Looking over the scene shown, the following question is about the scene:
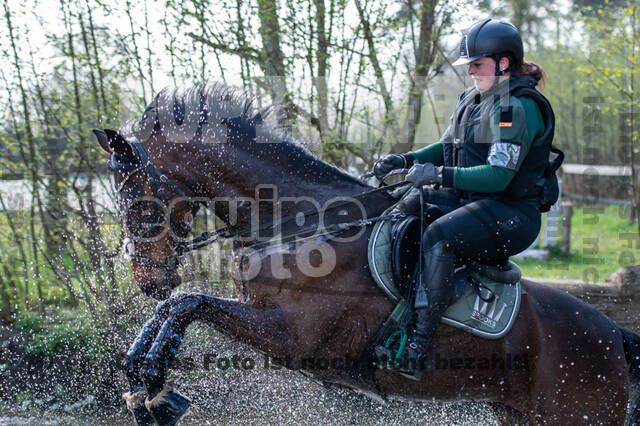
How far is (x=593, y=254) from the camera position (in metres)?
11.3

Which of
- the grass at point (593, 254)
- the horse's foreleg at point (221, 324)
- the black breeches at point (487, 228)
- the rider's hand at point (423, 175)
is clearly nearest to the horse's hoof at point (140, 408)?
the horse's foreleg at point (221, 324)

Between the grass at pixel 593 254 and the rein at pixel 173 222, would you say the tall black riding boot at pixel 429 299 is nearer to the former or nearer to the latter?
the rein at pixel 173 222

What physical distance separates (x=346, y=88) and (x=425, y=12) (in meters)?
1.36

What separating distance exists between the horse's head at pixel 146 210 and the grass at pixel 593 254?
5.08 meters

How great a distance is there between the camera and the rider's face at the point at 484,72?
3170 mm

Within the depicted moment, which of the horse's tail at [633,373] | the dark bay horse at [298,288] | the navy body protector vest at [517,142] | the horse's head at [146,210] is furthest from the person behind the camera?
the horse's tail at [633,373]

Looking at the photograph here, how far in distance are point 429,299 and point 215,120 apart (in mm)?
1658

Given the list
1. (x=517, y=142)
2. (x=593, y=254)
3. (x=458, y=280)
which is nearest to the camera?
(x=517, y=142)

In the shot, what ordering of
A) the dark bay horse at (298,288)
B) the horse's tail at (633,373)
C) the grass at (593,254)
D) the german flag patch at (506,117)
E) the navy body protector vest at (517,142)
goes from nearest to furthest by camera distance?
the german flag patch at (506,117) → the navy body protector vest at (517,142) → the dark bay horse at (298,288) → the horse's tail at (633,373) → the grass at (593,254)

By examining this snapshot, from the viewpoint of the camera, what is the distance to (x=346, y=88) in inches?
277

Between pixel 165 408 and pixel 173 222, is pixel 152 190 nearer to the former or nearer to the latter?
pixel 173 222

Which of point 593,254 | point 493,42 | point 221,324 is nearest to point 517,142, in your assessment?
point 493,42

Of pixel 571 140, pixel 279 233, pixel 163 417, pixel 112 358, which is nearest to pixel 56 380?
pixel 112 358

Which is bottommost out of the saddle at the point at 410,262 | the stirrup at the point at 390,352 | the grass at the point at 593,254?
the grass at the point at 593,254
